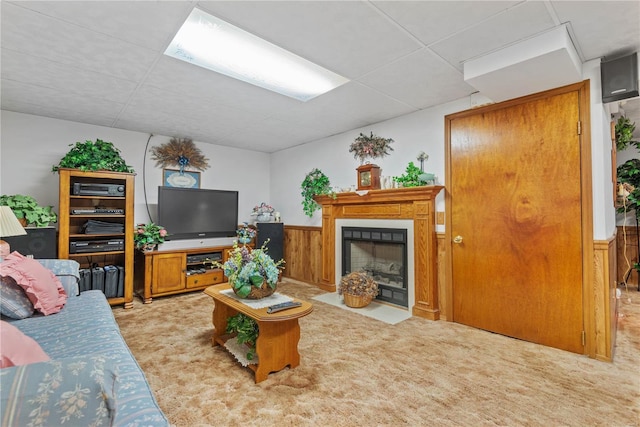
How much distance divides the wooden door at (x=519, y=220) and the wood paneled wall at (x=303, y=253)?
2.11 m

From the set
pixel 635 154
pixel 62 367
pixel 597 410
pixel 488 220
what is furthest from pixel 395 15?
pixel 635 154

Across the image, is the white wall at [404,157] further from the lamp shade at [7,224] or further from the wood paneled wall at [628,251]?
the lamp shade at [7,224]

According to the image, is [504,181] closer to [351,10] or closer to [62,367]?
[351,10]

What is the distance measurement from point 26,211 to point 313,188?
10.8 ft

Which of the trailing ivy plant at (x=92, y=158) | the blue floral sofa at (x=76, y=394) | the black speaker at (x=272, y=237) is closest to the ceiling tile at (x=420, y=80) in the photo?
the blue floral sofa at (x=76, y=394)

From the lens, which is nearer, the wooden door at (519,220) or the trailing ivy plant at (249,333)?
the trailing ivy plant at (249,333)

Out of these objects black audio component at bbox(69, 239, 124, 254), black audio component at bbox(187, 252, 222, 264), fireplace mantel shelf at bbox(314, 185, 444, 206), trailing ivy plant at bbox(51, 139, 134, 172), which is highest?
trailing ivy plant at bbox(51, 139, 134, 172)

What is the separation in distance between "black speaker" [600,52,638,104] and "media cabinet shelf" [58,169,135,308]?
4633mm

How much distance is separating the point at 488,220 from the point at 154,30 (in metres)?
3.10

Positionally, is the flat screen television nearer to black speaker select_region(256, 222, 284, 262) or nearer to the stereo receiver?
black speaker select_region(256, 222, 284, 262)

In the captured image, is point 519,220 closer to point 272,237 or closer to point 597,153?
point 597,153

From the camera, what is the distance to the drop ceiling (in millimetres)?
1760

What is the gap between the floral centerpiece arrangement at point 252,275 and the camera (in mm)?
2205

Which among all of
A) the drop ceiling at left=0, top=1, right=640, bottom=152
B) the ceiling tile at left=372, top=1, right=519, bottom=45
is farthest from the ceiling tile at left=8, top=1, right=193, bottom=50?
the ceiling tile at left=372, top=1, right=519, bottom=45
